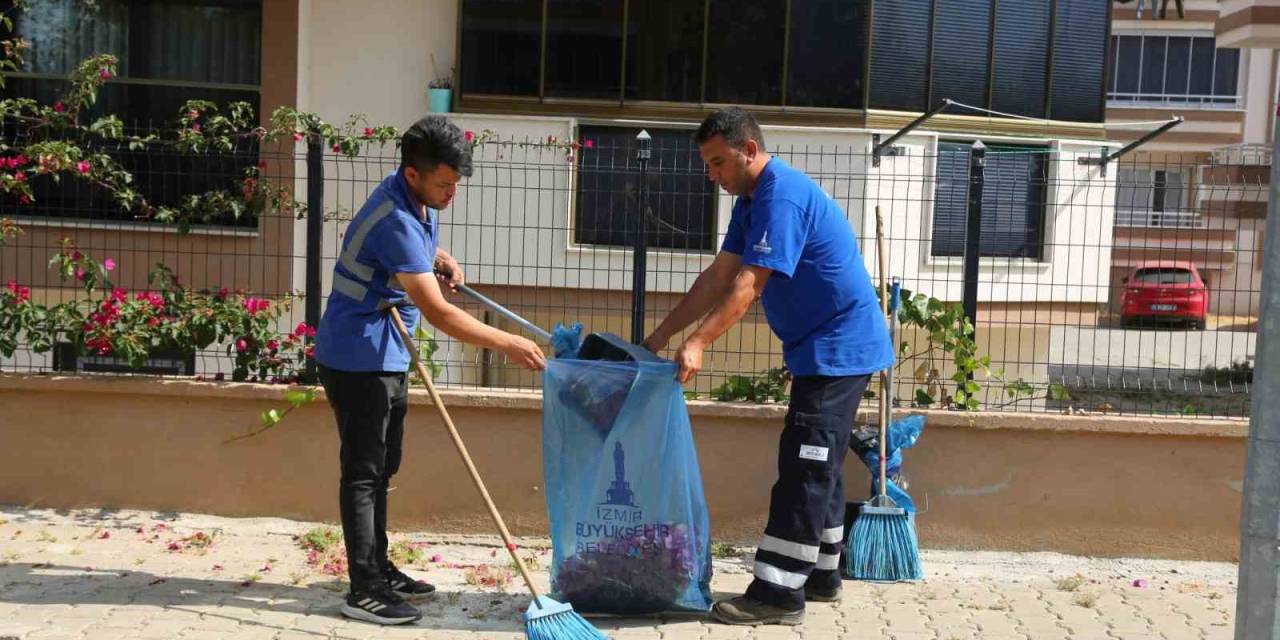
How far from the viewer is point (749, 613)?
15.9ft

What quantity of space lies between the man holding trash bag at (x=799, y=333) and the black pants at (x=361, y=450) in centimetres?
106

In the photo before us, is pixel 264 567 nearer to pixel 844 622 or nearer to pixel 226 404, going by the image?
pixel 226 404

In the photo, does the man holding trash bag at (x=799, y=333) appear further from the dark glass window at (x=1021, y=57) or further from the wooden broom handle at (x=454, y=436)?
the dark glass window at (x=1021, y=57)

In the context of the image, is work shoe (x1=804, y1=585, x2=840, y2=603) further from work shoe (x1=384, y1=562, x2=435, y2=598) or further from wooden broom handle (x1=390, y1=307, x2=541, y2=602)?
work shoe (x1=384, y1=562, x2=435, y2=598)

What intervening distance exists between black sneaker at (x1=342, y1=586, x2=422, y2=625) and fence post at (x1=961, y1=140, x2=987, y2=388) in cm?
294

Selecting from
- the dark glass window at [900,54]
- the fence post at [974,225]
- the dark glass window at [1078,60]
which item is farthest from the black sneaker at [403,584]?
the dark glass window at [1078,60]

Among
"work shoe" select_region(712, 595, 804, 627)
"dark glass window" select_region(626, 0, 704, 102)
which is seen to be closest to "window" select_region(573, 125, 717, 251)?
"work shoe" select_region(712, 595, 804, 627)

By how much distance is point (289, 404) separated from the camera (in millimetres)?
6074

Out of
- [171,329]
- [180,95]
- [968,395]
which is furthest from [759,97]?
[171,329]

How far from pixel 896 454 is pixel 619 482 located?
157 centimetres

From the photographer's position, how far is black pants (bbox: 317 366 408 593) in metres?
4.71

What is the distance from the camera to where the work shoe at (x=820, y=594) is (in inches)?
203

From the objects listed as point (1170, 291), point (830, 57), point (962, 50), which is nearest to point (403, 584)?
point (830, 57)

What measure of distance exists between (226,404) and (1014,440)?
3.79 meters
